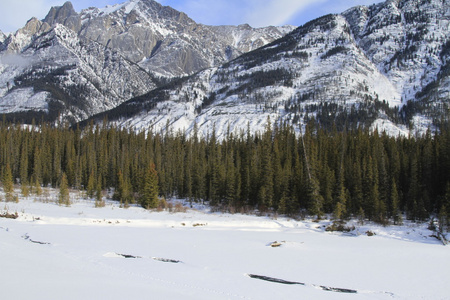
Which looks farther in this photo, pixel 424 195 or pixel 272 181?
pixel 272 181

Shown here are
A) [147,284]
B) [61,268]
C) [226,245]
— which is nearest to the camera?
[147,284]

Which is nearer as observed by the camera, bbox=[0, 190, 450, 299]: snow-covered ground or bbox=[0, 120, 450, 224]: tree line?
bbox=[0, 190, 450, 299]: snow-covered ground

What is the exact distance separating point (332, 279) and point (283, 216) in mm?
33416

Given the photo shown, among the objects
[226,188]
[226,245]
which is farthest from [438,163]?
[226,245]

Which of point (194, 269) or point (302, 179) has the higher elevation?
point (302, 179)

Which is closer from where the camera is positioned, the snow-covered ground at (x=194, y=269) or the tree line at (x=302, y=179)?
the snow-covered ground at (x=194, y=269)

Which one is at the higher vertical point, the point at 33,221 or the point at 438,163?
the point at 438,163

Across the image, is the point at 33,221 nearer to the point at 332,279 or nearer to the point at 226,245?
the point at 226,245

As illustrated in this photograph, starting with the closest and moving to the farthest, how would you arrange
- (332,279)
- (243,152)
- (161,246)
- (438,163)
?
(332,279)
(161,246)
(438,163)
(243,152)

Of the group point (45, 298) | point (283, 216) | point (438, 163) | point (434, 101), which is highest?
point (434, 101)

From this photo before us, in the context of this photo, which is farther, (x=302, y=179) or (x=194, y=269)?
(x=302, y=179)

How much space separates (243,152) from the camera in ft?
257

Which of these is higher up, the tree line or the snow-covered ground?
the tree line

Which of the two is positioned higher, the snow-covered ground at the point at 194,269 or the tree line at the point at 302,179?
the tree line at the point at 302,179
